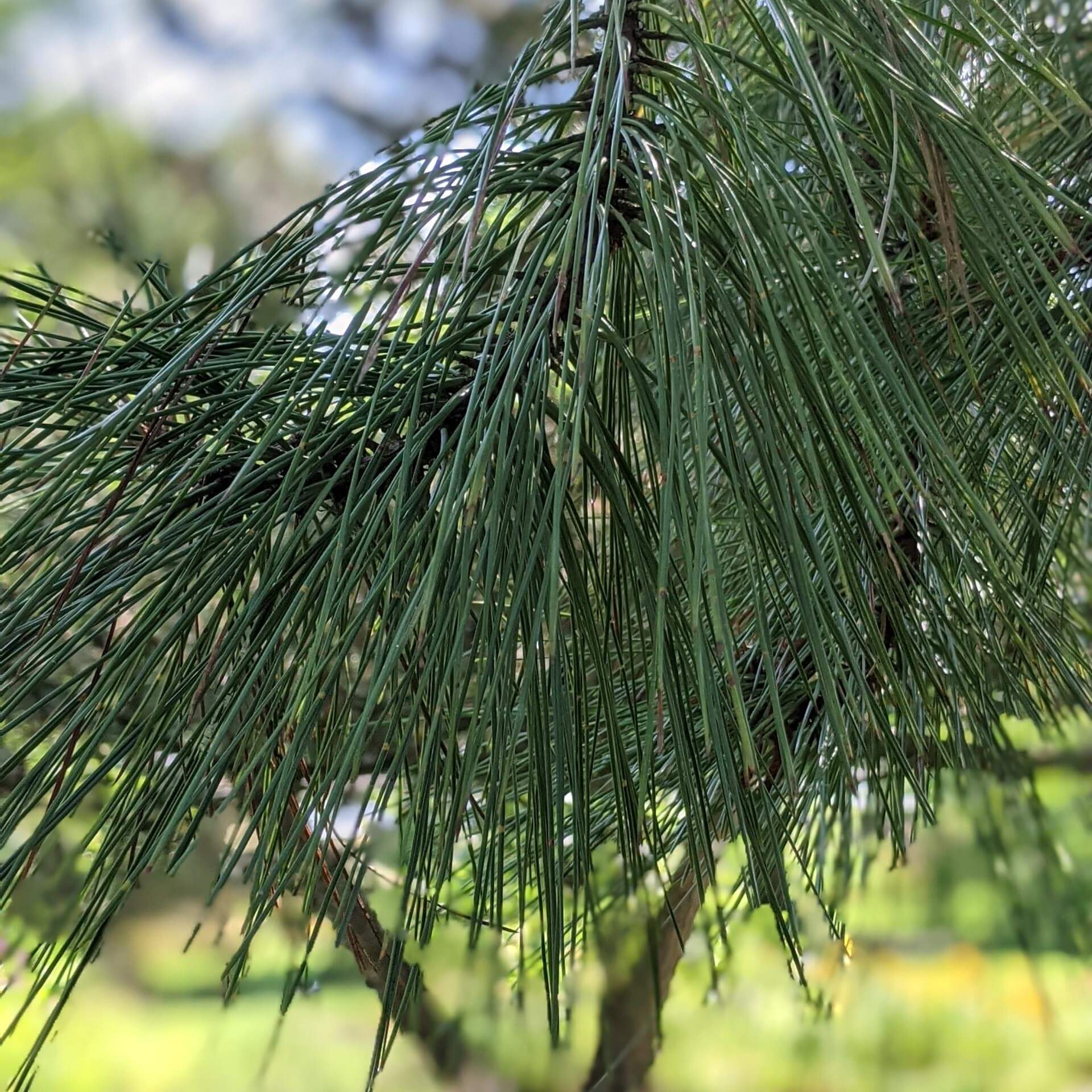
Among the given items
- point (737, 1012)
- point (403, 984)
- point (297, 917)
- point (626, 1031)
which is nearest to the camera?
point (403, 984)

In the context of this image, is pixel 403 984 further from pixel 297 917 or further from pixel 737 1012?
pixel 737 1012

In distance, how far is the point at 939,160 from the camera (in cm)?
21

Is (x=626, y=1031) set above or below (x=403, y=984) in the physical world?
above

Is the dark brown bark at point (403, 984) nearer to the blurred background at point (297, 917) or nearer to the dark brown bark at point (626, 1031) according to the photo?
the blurred background at point (297, 917)

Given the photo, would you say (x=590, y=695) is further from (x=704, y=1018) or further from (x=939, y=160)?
(x=704, y=1018)

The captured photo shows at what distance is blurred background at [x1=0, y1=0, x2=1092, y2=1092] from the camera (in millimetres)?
894

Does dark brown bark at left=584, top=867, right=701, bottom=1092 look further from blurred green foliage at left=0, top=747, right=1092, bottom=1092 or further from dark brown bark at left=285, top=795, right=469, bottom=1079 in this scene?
dark brown bark at left=285, top=795, right=469, bottom=1079

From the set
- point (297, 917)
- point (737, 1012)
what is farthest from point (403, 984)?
point (737, 1012)

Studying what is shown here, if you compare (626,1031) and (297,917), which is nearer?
(297,917)

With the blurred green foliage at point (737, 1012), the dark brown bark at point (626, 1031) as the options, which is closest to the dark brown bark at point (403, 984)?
the blurred green foliage at point (737, 1012)

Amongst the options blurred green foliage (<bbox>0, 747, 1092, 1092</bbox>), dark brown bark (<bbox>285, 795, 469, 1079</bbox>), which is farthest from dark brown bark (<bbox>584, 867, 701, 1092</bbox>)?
dark brown bark (<bbox>285, 795, 469, 1079</bbox>)

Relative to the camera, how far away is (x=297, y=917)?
0.71m

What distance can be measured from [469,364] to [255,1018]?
112 centimetres

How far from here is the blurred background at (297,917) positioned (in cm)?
89
